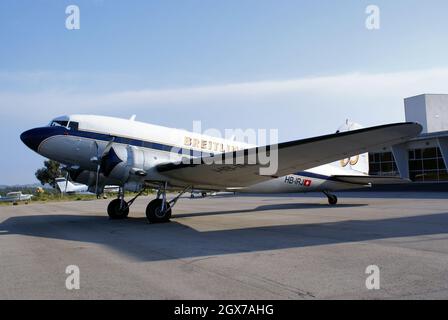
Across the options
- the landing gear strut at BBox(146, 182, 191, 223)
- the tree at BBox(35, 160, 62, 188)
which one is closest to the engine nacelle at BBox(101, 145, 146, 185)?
the landing gear strut at BBox(146, 182, 191, 223)

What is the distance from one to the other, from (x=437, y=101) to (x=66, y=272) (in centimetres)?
5268

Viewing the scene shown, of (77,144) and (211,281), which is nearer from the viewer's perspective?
(211,281)

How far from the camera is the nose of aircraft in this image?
12.8 metres

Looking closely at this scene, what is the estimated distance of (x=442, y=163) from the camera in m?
37.8

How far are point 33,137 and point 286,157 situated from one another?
314 inches

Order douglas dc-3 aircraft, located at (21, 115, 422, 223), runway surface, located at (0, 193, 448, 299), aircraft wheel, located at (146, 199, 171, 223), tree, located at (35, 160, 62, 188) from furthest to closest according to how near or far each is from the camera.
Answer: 1. tree, located at (35, 160, 62, 188)
2. aircraft wheel, located at (146, 199, 171, 223)
3. douglas dc-3 aircraft, located at (21, 115, 422, 223)
4. runway surface, located at (0, 193, 448, 299)

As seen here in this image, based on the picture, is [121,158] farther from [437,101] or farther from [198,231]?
[437,101]

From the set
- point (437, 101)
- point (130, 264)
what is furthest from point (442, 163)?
point (130, 264)

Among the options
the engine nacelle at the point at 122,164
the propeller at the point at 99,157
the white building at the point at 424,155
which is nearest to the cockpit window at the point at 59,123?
the propeller at the point at 99,157

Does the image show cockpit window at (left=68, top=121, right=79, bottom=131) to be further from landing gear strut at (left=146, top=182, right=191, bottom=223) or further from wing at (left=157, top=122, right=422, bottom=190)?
landing gear strut at (left=146, top=182, right=191, bottom=223)

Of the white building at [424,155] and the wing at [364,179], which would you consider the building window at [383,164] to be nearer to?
the white building at [424,155]

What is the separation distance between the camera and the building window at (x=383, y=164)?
4331 centimetres

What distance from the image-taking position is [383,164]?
146 feet

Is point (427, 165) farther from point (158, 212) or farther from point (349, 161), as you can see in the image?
point (158, 212)
